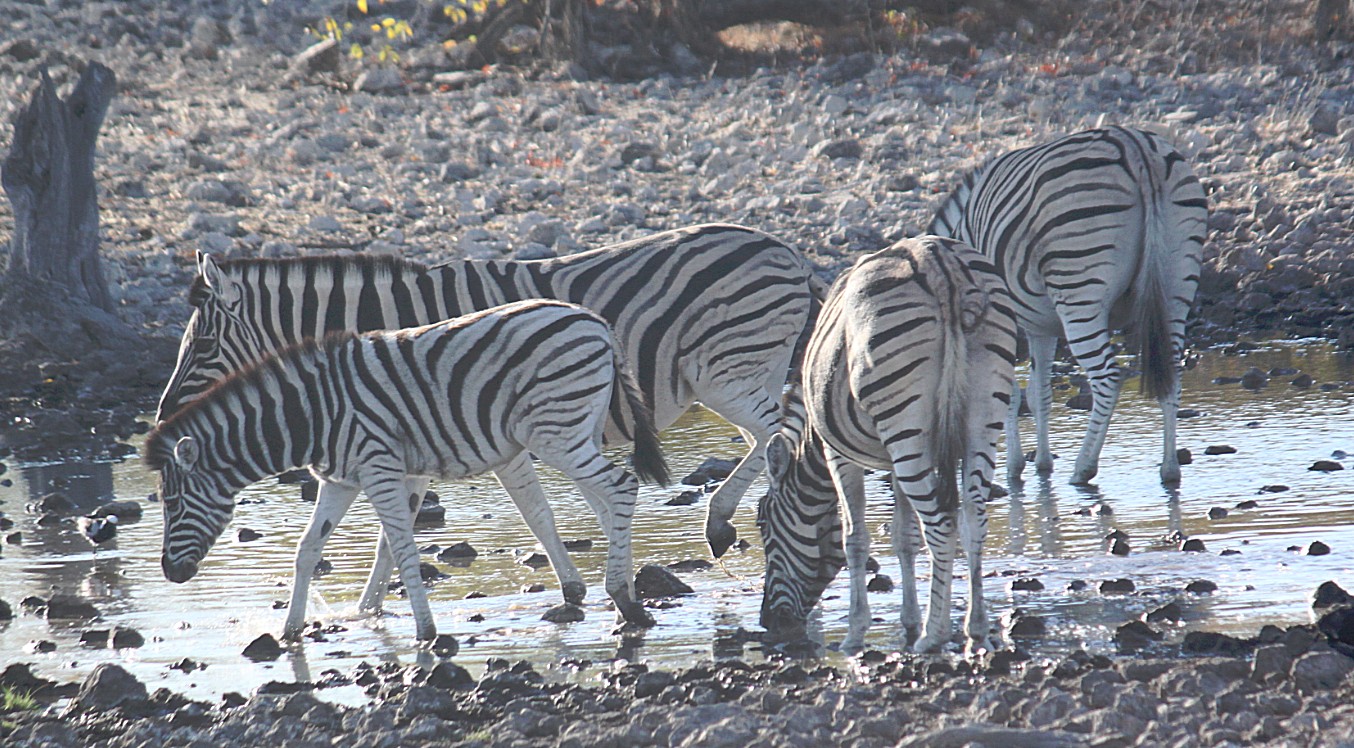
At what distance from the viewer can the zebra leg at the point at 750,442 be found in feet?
27.4

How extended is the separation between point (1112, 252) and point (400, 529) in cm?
460

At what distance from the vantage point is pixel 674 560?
27.2 feet

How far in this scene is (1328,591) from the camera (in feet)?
20.0

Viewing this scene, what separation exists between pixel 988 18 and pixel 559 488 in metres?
→ 12.9

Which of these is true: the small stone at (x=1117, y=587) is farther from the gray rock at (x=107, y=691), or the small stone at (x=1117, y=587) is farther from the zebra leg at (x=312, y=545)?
the gray rock at (x=107, y=691)

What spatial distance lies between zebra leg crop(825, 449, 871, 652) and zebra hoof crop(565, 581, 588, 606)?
56.9 inches

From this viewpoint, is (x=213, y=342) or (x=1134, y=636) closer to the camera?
(x=1134, y=636)

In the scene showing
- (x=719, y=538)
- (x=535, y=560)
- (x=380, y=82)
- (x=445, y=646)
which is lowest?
(x=535, y=560)

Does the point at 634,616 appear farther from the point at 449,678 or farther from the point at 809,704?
the point at 809,704

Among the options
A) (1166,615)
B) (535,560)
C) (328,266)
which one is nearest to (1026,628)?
(1166,615)

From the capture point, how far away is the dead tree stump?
14.1 m

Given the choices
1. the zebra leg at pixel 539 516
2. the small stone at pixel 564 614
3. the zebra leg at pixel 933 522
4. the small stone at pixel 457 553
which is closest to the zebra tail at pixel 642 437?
the zebra leg at pixel 539 516

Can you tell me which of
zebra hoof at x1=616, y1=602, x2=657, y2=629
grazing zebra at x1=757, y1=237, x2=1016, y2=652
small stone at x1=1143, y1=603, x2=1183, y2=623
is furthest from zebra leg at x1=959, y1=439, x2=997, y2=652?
zebra hoof at x1=616, y1=602, x2=657, y2=629

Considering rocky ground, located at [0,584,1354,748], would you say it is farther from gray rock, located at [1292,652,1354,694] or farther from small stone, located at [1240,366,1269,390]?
small stone, located at [1240,366,1269,390]
